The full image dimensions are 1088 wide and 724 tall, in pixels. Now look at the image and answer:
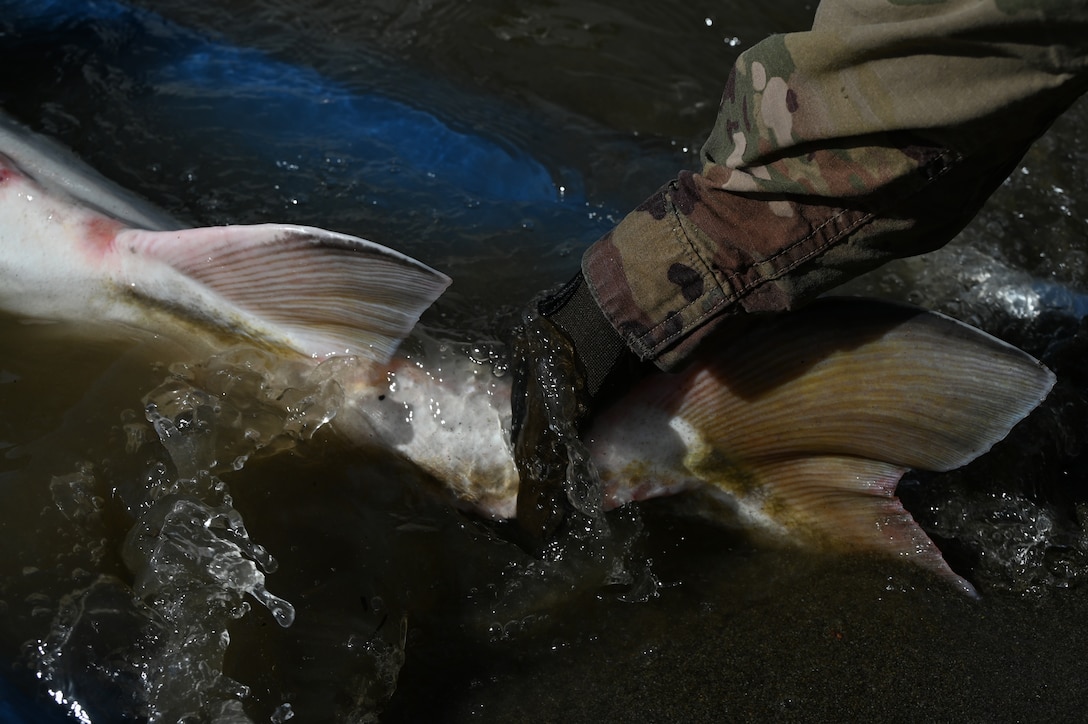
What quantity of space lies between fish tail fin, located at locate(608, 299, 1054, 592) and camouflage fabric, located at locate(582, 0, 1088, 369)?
185 mm

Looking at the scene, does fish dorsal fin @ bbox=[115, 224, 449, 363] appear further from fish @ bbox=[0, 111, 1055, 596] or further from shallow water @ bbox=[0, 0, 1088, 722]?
shallow water @ bbox=[0, 0, 1088, 722]

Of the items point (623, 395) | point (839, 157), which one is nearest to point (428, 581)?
point (623, 395)

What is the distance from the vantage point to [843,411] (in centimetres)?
189

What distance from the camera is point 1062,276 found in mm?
2820

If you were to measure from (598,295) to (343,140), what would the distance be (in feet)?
4.73

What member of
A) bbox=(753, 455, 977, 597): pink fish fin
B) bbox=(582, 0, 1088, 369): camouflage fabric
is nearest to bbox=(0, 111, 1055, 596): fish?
bbox=(753, 455, 977, 597): pink fish fin

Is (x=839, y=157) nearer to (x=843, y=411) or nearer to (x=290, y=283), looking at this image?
(x=843, y=411)

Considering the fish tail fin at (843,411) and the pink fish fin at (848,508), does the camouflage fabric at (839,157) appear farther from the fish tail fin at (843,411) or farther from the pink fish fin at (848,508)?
the pink fish fin at (848,508)

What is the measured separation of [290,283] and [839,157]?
3.57ft

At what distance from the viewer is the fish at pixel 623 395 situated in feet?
6.06

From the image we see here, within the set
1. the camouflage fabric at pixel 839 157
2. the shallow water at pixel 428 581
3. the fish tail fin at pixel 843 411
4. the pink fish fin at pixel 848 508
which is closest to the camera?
the camouflage fabric at pixel 839 157

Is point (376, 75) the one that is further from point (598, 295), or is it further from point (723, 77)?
point (598, 295)

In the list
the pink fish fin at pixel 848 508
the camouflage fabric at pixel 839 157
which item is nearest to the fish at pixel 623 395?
the pink fish fin at pixel 848 508

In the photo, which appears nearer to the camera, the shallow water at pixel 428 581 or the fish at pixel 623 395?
the shallow water at pixel 428 581
